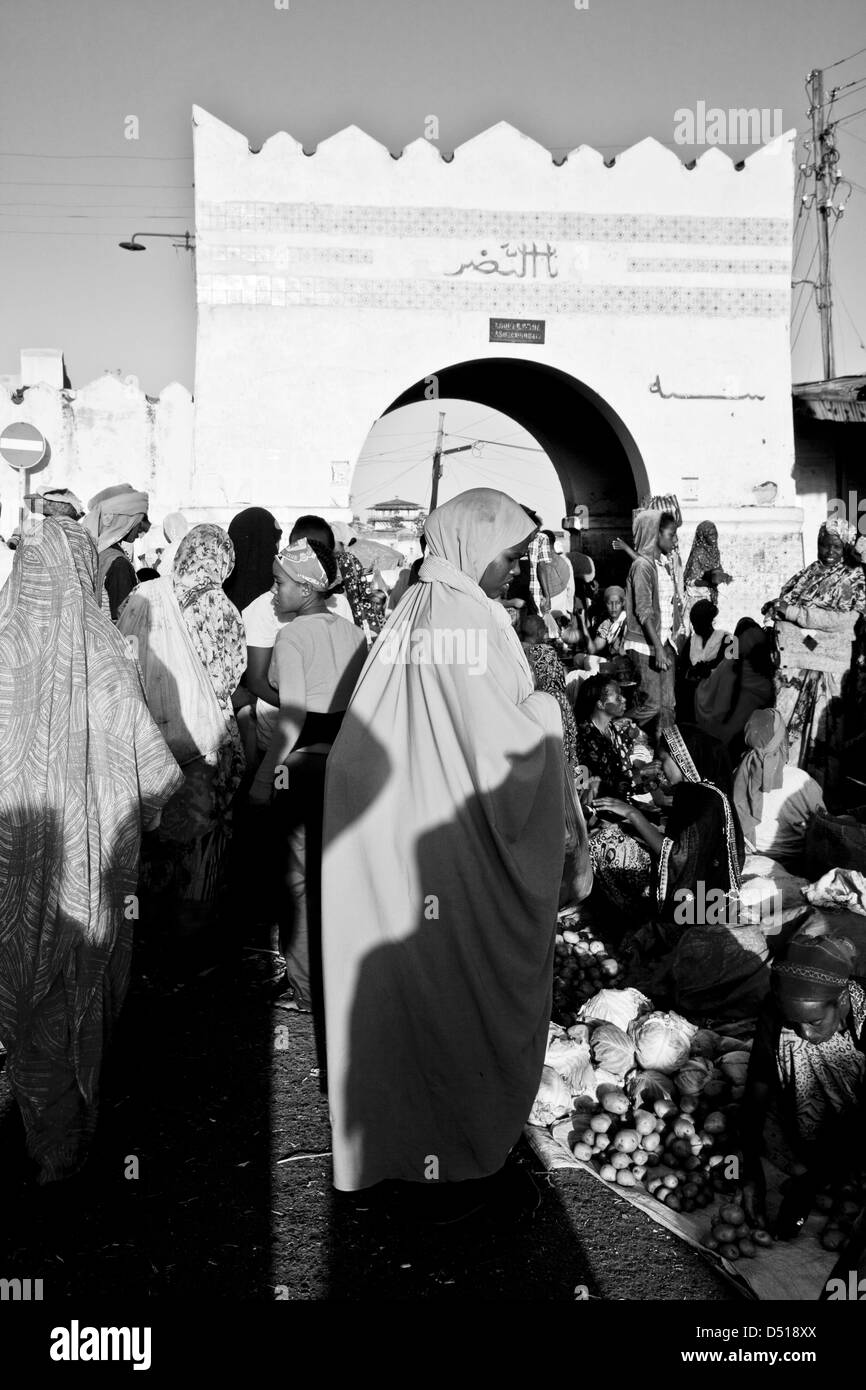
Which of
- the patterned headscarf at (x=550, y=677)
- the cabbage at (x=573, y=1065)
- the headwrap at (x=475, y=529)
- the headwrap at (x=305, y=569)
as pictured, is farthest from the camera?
the patterned headscarf at (x=550, y=677)

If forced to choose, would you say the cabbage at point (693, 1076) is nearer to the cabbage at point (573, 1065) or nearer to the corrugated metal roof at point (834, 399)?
the cabbage at point (573, 1065)

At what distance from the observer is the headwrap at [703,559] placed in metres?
10.1

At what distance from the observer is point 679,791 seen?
15.0 ft

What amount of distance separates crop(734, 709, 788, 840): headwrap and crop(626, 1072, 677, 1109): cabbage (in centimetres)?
255

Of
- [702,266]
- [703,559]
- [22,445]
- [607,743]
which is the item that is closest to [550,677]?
[607,743]

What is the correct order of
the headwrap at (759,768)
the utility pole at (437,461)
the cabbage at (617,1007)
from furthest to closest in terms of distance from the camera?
the utility pole at (437,461), the headwrap at (759,768), the cabbage at (617,1007)

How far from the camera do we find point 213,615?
4496 millimetres

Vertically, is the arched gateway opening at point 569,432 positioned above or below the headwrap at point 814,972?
above

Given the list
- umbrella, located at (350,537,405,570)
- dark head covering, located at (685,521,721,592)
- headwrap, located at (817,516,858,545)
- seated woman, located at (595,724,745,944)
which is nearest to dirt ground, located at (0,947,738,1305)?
seated woman, located at (595,724,745,944)

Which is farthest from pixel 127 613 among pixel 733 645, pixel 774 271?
pixel 774 271

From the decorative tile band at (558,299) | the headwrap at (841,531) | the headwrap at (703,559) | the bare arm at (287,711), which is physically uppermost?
the decorative tile band at (558,299)

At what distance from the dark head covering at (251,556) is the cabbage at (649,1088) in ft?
12.4

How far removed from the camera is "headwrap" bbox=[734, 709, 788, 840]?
5641 mm

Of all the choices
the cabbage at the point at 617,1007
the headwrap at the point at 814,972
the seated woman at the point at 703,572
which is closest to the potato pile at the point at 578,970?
the cabbage at the point at 617,1007
